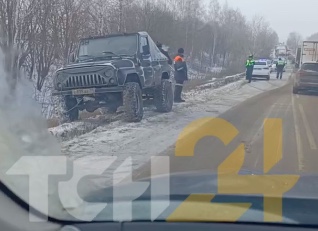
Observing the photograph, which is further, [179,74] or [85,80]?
[179,74]

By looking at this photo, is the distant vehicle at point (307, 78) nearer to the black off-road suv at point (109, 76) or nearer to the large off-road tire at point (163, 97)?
the large off-road tire at point (163, 97)

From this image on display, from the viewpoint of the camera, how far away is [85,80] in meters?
13.1

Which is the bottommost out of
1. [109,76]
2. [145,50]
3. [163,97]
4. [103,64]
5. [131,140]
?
[131,140]

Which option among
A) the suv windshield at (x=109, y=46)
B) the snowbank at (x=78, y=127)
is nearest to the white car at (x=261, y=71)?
the snowbank at (x=78, y=127)

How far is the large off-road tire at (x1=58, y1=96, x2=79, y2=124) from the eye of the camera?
13528 mm

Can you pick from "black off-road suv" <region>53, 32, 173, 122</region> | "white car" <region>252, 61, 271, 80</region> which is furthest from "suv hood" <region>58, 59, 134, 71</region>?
"white car" <region>252, 61, 271, 80</region>

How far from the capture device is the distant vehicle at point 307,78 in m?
26.3

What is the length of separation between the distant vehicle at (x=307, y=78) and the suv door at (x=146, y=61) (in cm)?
1357

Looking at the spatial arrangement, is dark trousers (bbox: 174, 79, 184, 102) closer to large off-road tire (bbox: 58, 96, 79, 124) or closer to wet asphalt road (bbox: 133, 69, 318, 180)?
wet asphalt road (bbox: 133, 69, 318, 180)

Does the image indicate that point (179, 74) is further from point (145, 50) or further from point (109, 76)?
point (109, 76)

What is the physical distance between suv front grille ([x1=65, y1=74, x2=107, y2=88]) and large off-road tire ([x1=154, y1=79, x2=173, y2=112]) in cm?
304

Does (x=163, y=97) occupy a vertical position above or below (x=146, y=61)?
below

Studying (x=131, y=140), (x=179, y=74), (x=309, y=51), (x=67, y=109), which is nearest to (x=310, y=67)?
(x=309, y=51)

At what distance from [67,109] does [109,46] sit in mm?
1861
